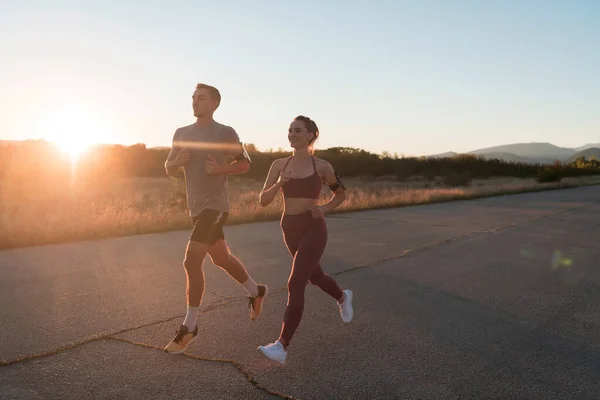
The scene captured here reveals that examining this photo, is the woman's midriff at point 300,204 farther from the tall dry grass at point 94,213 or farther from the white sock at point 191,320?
the tall dry grass at point 94,213

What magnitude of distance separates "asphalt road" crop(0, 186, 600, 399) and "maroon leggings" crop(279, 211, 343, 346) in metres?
0.32

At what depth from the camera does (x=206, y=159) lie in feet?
12.9

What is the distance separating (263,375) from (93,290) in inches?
124

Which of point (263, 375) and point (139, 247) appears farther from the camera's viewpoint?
point (139, 247)

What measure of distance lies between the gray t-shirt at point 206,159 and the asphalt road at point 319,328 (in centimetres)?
113

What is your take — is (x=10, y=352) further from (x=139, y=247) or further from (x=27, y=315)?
(x=139, y=247)

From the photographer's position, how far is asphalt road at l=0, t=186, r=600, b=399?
10.6ft

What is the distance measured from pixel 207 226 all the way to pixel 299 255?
2.48ft

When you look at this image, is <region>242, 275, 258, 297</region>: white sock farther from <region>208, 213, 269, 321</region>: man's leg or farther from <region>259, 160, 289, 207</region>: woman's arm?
<region>259, 160, 289, 207</region>: woman's arm

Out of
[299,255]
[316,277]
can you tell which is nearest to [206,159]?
[299,255]

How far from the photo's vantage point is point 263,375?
11.0 ft

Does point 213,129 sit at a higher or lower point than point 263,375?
higher

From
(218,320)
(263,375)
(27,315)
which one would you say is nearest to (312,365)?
(263,375)

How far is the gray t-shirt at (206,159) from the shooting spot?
12.9ft
